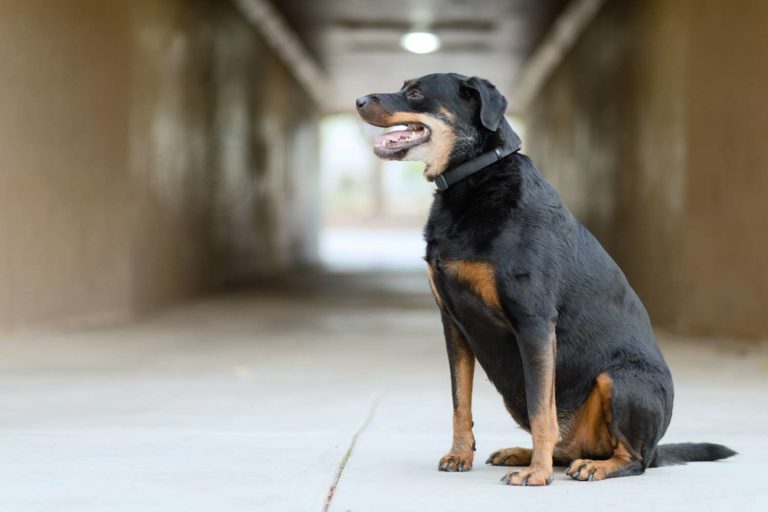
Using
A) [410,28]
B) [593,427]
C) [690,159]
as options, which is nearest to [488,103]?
[593,427]

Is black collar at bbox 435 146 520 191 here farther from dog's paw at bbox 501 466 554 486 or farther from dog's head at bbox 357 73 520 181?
dog's paw at bbox 501 466 554 486

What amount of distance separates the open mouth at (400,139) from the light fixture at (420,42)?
15.3 meters

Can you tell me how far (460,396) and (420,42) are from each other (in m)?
16.2

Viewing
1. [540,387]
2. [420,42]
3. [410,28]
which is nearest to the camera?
Answer: [540,387]

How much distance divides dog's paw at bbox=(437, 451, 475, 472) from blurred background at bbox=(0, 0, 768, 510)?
483 mm

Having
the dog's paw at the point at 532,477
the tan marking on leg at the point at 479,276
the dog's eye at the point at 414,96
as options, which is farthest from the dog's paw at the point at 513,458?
the dog's eye at the point at 414,96

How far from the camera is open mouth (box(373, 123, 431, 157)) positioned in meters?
3.87

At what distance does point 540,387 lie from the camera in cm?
368

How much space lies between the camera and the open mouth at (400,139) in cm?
387

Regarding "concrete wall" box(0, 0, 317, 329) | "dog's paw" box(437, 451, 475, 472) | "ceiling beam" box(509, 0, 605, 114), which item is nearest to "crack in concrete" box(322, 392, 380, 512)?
"dog's paw" box(437, 451, 475, 472)

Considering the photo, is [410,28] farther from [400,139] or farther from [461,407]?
[461,407]

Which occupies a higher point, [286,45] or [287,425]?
[286,45]

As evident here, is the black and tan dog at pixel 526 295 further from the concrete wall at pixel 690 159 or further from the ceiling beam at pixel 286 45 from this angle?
the ceiling beam at pixel 286 45

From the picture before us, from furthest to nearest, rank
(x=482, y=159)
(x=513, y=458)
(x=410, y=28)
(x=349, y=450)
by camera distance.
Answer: (x=410, y=28) < (x=349, y=450) < (x=513, y=458) < (x=482, y=159)
